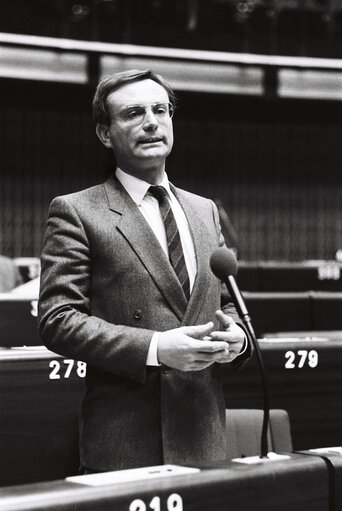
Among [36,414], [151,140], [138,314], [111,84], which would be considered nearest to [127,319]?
[138,314]

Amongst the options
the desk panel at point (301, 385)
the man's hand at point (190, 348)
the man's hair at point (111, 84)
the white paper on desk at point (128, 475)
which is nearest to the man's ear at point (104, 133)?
the man's hair at point (111, 84)

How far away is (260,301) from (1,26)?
5.11 metres

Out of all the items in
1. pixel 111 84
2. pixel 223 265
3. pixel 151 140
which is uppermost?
pixel 111 84

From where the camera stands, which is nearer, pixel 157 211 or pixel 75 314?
pixel 75 314

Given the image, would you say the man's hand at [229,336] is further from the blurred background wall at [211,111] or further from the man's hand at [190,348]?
the blurred background wall at [211,111]

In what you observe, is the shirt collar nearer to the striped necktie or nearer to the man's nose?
the striped necktie

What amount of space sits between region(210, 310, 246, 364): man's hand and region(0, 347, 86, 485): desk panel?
0.95m

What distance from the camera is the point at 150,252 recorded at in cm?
174

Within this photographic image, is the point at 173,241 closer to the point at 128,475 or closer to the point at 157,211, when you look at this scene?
the point at 157,211

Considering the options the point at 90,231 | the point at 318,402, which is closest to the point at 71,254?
the point at 90,231

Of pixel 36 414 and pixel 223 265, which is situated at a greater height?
pixel 223 265

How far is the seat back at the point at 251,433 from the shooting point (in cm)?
229

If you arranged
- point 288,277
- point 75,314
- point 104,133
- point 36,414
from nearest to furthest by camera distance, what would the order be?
point 75,314
point 104,133
point 36,414
point 288,277

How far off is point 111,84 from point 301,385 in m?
1.61
